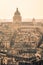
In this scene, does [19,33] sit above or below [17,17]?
below

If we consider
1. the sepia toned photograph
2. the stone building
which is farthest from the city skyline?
the stone building

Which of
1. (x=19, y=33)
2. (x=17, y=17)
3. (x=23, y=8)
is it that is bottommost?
(x=19, y=33)

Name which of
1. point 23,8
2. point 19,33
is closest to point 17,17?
point 23,8

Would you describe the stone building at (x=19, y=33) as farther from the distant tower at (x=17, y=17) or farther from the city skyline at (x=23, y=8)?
the city skyline at (x=23, y=8)

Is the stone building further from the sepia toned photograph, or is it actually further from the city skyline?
the city skyline

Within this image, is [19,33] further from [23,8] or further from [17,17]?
[23,8]

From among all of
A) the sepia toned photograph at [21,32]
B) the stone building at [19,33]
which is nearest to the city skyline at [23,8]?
the sepia toned photograph at [21,32]

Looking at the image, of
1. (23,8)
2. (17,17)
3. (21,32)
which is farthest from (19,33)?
(23,8)
